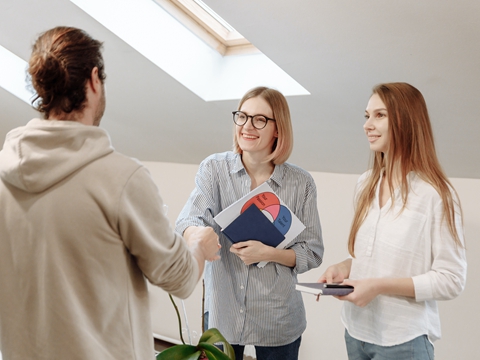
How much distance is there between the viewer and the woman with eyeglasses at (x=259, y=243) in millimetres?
1688

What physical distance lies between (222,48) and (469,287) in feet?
5.52

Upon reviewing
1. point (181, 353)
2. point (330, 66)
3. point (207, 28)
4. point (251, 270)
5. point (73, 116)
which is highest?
point (207, 28)

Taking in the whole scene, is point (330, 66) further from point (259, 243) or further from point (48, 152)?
point (48, 152)

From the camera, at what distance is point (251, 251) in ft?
5.28

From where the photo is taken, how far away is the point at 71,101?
104cm

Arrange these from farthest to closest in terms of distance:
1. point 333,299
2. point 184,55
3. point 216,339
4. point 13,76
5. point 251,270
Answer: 1. point 13,76
2. point 333,299
3. point 184,55
4. point 251,270
5. point 216,339

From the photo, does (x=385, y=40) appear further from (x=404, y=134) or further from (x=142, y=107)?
(x=142, y=107)

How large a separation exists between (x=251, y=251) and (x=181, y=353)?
0.36 m

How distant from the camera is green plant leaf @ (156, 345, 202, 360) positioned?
1.50 m

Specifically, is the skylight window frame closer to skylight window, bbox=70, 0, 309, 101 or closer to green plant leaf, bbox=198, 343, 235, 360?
skylight window, bbox=70, 0, 309, 101

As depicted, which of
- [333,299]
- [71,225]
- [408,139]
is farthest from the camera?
[333,299]

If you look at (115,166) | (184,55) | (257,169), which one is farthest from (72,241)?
(184,55)

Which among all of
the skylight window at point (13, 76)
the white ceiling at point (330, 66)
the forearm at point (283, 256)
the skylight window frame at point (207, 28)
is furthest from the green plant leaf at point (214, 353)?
the skylight window at point (13, 76)

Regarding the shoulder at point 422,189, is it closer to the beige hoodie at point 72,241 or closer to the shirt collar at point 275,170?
the shirt collar at point 275,170
